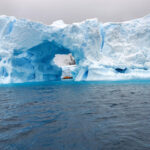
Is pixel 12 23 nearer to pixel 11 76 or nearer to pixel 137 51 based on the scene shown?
pixel 11 76

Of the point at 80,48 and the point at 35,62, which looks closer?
the point at 80,48

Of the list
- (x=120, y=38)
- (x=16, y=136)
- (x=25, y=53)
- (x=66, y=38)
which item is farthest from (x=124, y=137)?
(x=120, y=38)

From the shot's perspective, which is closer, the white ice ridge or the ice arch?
the white ice ridge

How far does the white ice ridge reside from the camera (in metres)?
17.5

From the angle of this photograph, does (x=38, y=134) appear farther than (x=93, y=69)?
No

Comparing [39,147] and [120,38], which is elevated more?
A: [120,38]

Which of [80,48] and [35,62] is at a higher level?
[80,48]

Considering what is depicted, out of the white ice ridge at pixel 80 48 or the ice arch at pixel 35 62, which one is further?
the ice arch at pixel 35 62

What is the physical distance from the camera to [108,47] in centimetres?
2005

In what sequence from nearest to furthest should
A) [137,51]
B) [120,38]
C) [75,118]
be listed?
[75,118]
[137,51]
[120,38]

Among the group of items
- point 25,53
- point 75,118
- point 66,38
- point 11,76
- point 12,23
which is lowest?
point 11,76

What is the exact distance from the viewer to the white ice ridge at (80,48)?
17.5 meters

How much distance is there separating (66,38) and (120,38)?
7197 millimetres

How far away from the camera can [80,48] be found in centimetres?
1812
